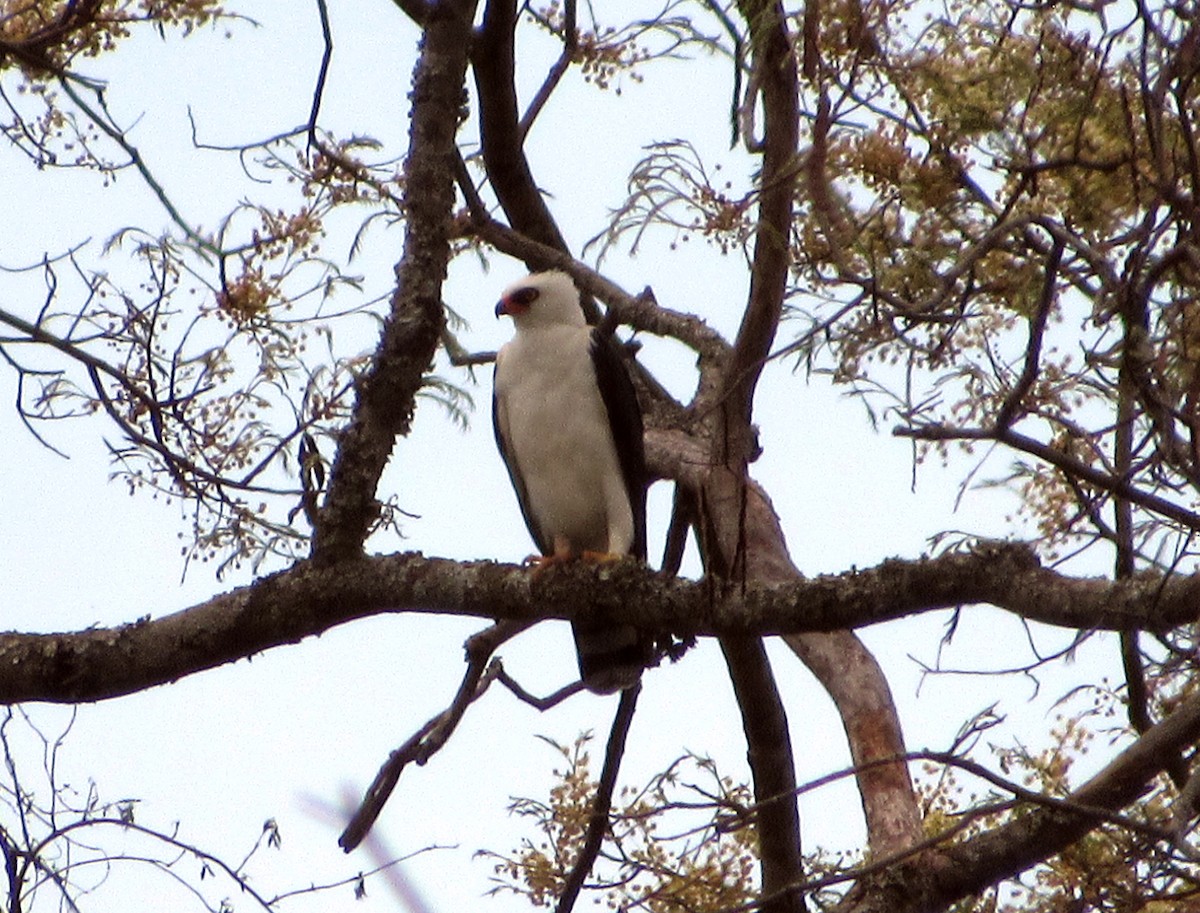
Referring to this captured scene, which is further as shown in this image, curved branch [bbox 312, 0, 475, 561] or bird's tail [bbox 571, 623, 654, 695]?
bird's tail [bbox 571, 623, 654, 695]

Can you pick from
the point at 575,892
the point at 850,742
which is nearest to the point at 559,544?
the point at 850,742

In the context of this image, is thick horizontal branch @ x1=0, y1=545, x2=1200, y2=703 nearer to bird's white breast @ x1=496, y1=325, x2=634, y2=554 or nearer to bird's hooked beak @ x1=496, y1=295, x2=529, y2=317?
bird's white breast @ x1=496, y1=325, x2=634, y2=554

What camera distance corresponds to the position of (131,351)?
409cm

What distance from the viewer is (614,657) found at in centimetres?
483

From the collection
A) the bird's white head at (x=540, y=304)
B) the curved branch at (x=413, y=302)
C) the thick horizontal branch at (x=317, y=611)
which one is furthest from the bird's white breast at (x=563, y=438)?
the thick horizontal branch at (x=317, y=611)

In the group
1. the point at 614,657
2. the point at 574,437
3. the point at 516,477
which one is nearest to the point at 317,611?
the point at 614,657

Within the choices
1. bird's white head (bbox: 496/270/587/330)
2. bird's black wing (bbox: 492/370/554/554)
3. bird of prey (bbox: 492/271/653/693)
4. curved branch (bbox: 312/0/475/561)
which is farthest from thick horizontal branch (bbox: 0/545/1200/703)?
bird's white head (bbox: 496/270/587/330)

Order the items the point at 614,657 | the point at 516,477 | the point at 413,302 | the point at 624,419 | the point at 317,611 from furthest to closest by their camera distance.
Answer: the point at 516,477 → the point at 624,419 → the point at 614,657 → the point at 413,302 → the point at 317,611

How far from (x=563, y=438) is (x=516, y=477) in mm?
409

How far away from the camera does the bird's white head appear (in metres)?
5.80

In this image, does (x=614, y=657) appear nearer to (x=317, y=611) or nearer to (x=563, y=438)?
(x=563, y=438)

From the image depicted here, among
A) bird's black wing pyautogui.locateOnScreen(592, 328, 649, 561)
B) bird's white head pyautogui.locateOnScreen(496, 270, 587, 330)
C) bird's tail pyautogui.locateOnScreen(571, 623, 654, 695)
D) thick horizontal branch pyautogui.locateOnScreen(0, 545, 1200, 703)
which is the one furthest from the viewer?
bird's white head pyautogui.locateOnScreen(496, 270, 587, 330)

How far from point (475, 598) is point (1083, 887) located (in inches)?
64.9

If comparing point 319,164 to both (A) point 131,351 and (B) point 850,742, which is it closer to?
(A) point 131,351
